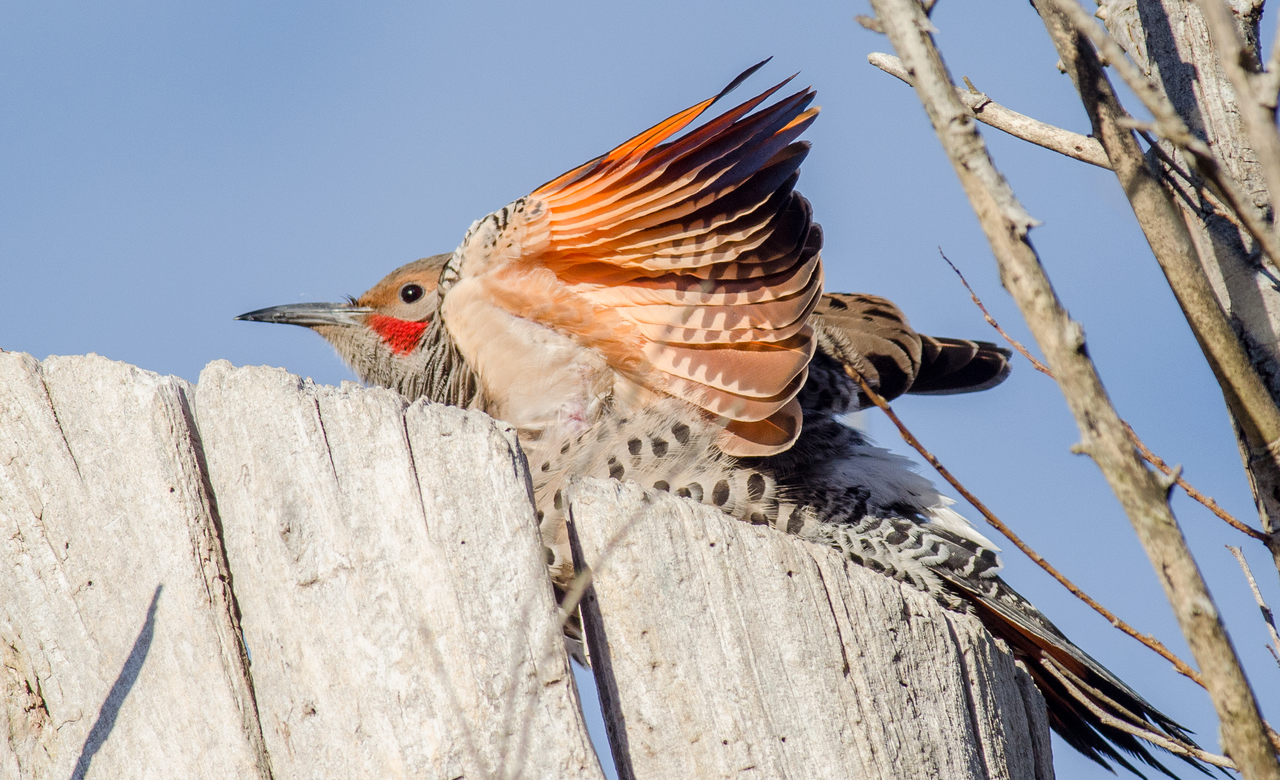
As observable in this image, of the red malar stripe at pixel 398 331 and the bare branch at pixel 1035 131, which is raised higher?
the red malar stripe at pixel 398 331

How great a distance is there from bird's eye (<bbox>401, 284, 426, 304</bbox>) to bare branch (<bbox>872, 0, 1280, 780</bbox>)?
10.9ft

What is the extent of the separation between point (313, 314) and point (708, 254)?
232cm

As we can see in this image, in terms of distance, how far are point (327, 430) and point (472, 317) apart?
1219mm

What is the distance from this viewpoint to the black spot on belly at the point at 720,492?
361 centimetres

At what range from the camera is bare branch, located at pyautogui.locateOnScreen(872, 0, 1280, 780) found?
171cm

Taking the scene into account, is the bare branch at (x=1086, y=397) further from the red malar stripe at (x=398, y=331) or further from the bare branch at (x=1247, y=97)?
the red malar stripe at (x=398, y=331)

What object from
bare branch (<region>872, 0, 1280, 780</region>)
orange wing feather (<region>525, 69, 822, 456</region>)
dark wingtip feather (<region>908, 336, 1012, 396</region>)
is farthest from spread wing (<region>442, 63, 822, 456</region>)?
bare branch (<region>872, 0, 1280, 780</region>)

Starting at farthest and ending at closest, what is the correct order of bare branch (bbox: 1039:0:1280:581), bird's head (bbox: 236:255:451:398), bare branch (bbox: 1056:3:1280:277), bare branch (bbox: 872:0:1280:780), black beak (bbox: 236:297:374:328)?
black beak (bbox: 236:297:374:328)
bird's head (bbox: 236:255:451:398)
bare branch (bbox: 1039:0:1280:581)
bare branch (bbox: 872:0:1280:780)
bare branch (bbox: 1056:3:1280:277)

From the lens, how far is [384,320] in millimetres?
4836

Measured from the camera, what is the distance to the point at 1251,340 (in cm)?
287

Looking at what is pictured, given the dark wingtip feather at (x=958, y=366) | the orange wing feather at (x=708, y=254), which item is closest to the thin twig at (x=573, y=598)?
the orange wing feather at (x=708, y=254)

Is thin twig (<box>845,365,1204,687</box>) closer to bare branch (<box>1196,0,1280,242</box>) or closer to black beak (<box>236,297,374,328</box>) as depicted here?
bare branch (<box>1196,0,1280,242</box>)

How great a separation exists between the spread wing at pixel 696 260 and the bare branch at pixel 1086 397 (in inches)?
57.8

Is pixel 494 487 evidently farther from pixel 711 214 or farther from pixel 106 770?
pixel 711 214
